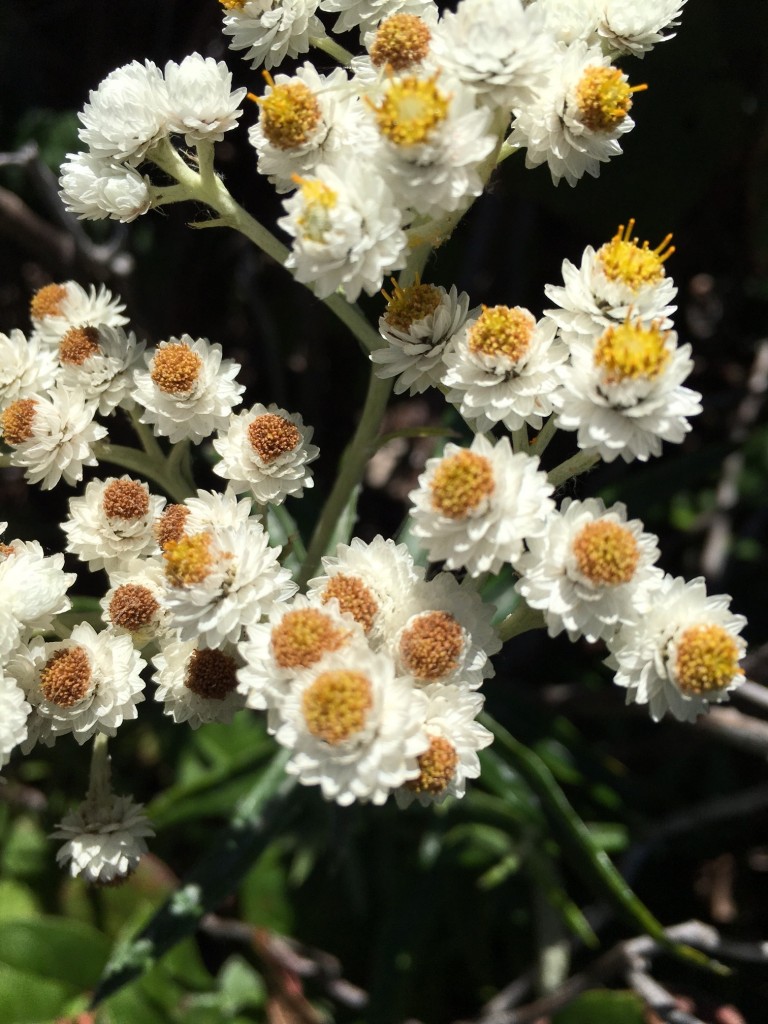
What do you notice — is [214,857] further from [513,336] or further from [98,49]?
[98,49]

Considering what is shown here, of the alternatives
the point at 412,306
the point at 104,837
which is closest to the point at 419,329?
the point at 412,306

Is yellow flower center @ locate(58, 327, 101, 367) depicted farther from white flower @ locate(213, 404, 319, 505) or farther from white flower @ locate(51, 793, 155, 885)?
white flower @ locate(51, 793, 155, 885)

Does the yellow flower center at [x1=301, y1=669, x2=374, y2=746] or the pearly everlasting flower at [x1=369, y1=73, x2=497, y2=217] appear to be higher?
the pearly everlasting flower at [x1=369, y1=73, x2=497, y2=217]

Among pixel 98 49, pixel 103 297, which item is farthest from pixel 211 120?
pixel 98 49

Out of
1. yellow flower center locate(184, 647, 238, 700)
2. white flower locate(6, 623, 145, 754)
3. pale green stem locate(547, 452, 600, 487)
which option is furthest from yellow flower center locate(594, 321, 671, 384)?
white flower locate(6, 623, 145, 754)

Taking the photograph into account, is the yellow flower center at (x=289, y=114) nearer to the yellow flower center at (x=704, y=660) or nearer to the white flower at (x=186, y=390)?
the white flower at (x=186, y=390)

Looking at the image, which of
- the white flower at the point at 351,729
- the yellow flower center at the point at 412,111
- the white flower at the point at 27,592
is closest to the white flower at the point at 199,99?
the yellow flower center at the point at 412,111
